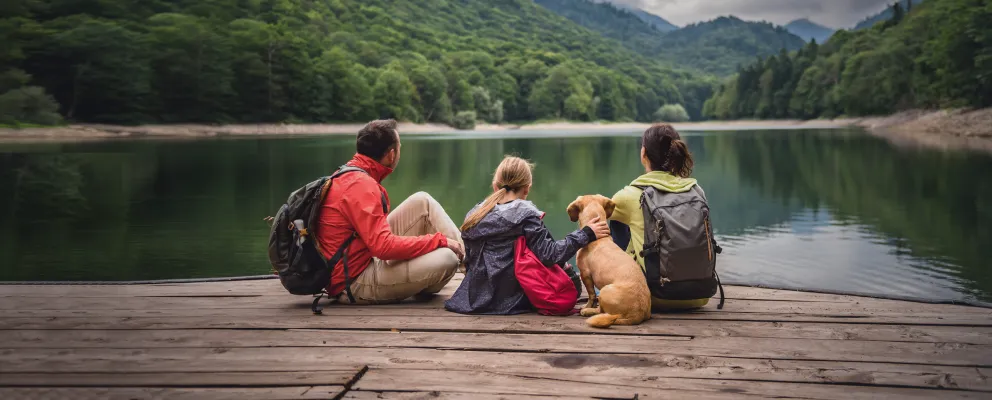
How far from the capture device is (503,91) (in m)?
125

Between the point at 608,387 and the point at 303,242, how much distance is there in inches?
85.0

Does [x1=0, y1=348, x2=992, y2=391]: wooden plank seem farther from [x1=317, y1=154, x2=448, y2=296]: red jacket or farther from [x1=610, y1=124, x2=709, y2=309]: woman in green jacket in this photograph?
[x1=610, y1=124, x2=709, y2=309]: woman in green jacket

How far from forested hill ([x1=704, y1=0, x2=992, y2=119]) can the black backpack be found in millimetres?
52761

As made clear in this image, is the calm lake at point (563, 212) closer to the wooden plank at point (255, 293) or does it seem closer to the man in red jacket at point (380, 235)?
the wooden plank at point (255, 293)

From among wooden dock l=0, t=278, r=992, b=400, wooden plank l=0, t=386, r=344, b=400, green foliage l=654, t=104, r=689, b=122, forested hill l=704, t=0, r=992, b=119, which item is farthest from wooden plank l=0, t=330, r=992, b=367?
green foliage l=654, t=104, r=689, b=122

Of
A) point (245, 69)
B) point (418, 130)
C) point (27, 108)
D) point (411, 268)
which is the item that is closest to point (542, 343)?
point (411, 268)

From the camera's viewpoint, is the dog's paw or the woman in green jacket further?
the woman in green jacket

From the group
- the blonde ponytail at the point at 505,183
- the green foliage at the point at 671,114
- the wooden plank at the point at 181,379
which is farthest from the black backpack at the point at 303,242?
the green foliage at the point at 671,114

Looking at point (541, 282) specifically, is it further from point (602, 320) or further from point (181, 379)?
point (181, 379)

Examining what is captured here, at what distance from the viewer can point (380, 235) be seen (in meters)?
4.12

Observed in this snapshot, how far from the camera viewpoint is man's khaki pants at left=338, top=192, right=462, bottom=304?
4.41 metres

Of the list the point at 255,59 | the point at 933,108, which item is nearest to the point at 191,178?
the point at 255,59

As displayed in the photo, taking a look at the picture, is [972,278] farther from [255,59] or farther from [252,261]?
[255,59]

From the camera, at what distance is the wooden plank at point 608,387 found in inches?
110
